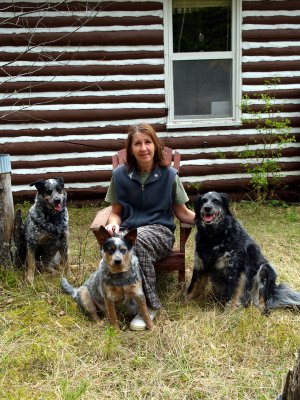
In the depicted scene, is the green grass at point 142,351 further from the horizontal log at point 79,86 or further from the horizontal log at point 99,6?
the horizontal log at point 99,6

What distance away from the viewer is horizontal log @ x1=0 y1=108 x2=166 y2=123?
656 centimetres

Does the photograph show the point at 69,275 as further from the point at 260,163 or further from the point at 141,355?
the point at 260,163

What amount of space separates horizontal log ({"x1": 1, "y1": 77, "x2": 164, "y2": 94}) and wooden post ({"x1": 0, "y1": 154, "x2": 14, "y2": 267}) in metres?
2.94

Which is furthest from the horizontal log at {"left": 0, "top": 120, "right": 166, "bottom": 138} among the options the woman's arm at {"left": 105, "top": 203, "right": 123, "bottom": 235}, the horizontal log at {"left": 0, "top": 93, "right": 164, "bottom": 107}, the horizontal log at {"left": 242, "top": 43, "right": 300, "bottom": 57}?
the woman's arm at {"left": 105, "top": 203, "right": 123, "bottom": 235}

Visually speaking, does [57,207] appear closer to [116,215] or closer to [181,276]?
[116,215]

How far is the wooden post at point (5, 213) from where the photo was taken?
12.6 feet

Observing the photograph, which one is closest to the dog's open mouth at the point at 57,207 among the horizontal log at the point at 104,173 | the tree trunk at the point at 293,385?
the tree trunk at the point at 293,385

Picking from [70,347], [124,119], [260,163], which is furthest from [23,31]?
[70,347]

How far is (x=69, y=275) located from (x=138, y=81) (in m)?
3.49

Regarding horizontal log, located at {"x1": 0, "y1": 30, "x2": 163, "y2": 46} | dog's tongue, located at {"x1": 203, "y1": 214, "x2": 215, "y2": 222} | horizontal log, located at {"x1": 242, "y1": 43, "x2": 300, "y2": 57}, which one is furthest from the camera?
horizontal log, located at {"x1": 242, "y1": 43, "x2": 300, "y2": 57}

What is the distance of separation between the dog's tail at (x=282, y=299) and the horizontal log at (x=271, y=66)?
411 centimetres

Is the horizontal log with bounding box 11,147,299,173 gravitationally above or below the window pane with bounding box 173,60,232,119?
below

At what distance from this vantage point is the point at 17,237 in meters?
4.09

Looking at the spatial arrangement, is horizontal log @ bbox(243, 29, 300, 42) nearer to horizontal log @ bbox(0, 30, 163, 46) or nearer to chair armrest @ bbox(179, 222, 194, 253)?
horizontal log @ bbox(0, 30, 163, 46)
